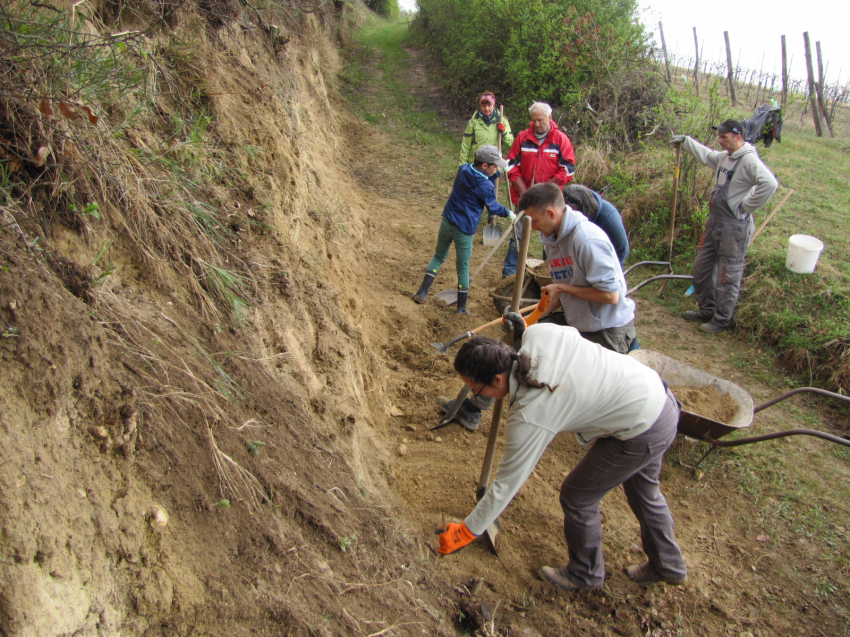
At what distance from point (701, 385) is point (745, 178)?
2.55m

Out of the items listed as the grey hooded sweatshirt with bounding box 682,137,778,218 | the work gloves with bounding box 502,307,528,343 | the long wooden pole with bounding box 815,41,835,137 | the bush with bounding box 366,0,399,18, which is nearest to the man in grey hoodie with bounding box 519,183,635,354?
the work gloves with bounding box 502,307,528,343

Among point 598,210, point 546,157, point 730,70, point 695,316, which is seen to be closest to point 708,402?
point 598,210

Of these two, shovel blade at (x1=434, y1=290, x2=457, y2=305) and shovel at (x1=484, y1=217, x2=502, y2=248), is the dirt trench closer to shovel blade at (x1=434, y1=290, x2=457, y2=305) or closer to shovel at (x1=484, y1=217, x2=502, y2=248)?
shovel blade at (x1=434, y1=290, x2=457, y2=305)

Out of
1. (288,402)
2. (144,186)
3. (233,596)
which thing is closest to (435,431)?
(288,402)

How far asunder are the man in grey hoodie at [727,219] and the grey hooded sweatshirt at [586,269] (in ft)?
8.99

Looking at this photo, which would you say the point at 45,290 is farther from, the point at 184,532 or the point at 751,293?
the point at 751,293

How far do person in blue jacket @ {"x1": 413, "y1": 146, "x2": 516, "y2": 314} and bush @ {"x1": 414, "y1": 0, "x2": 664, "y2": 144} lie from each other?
4.89m

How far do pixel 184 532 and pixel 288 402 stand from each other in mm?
998

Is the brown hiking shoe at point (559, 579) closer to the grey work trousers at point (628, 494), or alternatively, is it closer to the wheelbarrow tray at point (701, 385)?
the grey work trousers at point (628, 494)

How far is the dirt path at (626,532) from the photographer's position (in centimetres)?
298

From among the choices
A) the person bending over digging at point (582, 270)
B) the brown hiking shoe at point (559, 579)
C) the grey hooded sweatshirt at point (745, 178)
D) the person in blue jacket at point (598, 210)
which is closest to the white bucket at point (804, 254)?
the grey hooded sweatshirt at point (745, 178)

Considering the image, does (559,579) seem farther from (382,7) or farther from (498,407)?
(382,7)

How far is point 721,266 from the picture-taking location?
5.82m

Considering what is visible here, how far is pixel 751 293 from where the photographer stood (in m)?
6.00
